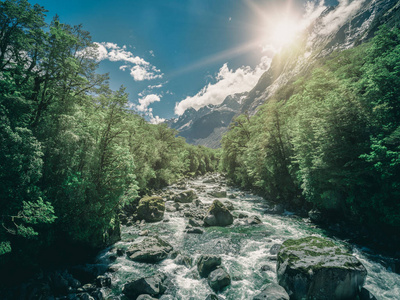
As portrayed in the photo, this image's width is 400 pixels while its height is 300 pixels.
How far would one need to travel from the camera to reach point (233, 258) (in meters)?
15.1

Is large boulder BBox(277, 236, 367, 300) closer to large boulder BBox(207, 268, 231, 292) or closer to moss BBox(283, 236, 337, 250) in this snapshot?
moss BBox(283, 236, 337, 250)

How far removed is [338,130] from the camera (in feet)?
55.1

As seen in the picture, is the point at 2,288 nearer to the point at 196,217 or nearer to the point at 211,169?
the point at 196,217

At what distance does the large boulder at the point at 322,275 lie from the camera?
948 cm

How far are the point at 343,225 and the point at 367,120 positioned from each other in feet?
35.7

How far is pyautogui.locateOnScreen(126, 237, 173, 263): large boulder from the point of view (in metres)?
14.9

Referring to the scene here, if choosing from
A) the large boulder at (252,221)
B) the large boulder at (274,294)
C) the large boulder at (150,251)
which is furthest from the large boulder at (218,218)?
the large boulder at (274,294)

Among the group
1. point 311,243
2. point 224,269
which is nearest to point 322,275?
point 311,243

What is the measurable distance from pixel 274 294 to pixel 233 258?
5.41 m

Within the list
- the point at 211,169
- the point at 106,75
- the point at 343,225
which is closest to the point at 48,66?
the point at 106,75

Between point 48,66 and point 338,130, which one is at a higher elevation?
point 48,66

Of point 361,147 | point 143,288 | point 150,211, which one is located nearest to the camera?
point 143,288

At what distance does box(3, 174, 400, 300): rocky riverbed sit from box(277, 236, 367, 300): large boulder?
5cm

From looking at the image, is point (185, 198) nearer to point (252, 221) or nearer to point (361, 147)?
point (252, 221)
